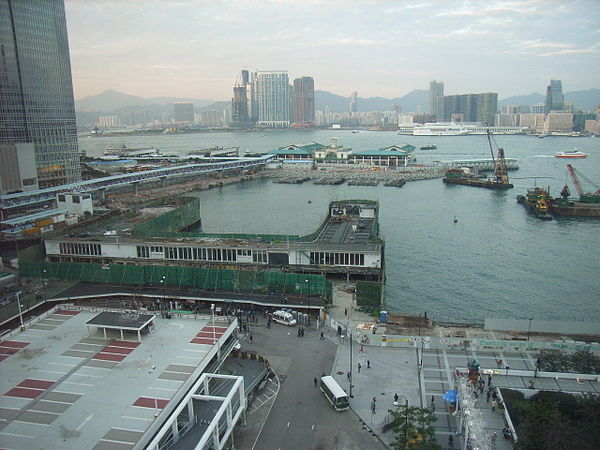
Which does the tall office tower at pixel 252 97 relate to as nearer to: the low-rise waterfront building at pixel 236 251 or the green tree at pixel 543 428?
the low-rise waterfront building at pixel 236 251

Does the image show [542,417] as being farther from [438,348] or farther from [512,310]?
[512,310]

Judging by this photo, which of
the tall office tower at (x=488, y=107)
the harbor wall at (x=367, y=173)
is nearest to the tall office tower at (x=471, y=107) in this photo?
the tall office tower at (x=488, y=107)

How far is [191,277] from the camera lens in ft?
39.1

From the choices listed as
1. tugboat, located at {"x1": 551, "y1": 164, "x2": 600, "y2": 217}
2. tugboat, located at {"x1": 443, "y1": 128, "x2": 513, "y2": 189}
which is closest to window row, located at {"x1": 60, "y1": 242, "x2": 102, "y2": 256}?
tugboat, located at {"x1": 551, "y1": 164, "x2": 600, "y2": 217}

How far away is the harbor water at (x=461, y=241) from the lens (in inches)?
531

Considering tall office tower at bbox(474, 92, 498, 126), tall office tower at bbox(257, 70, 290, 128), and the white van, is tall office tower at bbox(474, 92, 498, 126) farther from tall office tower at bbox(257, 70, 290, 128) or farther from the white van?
the white van

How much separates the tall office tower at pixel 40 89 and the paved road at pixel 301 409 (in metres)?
18.7

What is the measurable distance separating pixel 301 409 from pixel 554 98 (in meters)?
140

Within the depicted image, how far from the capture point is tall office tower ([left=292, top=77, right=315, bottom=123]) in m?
152

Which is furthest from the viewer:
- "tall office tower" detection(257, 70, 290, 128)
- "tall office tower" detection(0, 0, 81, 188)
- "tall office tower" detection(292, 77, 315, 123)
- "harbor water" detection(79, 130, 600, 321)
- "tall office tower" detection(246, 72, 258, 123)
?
"tall office tower" detection(292, 77, 315, 123)

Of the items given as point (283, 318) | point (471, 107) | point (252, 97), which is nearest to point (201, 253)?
point (283, 318)

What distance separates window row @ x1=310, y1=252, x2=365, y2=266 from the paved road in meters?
4.13

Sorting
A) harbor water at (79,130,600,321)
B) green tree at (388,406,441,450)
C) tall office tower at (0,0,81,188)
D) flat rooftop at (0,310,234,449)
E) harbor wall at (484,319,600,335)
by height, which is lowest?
harbor water at (79,130,600,321)

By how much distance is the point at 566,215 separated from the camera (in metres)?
25.9
